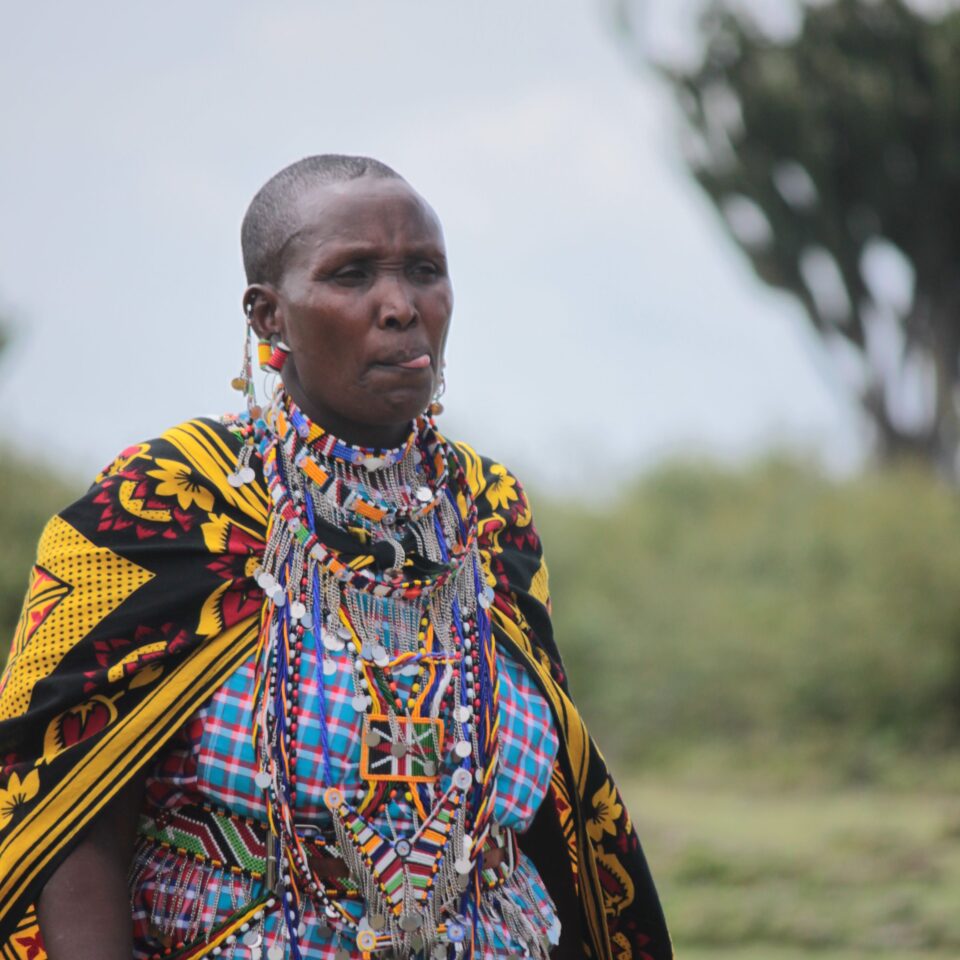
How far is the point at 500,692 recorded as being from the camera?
2.47 metres

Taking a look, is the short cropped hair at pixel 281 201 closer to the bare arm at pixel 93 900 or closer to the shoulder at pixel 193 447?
the shoulder at pixel 193 447

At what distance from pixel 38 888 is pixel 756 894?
17.9 feet

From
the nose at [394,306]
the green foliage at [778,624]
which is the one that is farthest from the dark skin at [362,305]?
the green foliage at [778,624]

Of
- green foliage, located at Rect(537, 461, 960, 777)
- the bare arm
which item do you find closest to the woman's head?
the bare arm

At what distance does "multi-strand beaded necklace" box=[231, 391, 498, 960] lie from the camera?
2.26 metres

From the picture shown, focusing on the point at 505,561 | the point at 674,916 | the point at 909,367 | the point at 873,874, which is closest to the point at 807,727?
the point at 873,874

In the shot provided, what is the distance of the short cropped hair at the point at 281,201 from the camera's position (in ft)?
7.89

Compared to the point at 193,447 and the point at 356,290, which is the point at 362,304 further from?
the point at 193,447

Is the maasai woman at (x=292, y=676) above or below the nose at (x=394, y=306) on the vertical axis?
below

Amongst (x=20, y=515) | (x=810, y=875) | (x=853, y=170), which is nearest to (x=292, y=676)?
(x=810, y=875)

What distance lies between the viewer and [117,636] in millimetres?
2264

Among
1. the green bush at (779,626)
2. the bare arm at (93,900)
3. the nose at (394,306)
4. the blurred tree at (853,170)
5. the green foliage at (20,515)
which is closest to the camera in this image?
the bare arm at (93,900)

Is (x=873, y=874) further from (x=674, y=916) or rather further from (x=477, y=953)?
(x=477, y=953)

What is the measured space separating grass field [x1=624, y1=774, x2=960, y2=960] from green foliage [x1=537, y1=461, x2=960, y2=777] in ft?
6.18
